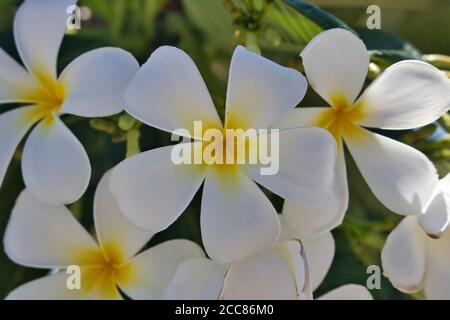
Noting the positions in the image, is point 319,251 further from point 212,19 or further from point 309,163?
point 212,19

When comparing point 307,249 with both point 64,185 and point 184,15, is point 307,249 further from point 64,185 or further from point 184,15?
point 184,15

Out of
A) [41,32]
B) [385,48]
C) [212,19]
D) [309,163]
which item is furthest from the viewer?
[212,19]

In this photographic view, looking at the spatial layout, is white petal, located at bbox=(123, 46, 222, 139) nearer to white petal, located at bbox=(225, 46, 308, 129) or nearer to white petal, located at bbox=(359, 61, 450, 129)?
white petal, located at bbox=(225, 46, 308, 129)

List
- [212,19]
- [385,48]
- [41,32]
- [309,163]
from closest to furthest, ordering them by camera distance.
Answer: [309,163] < [41,32] < [385,48] < [212,19]

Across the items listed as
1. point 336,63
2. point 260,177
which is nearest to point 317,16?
point 336,63

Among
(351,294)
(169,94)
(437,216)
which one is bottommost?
(351,294)
